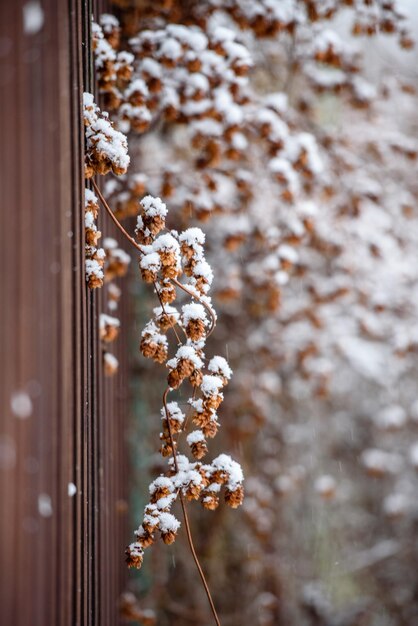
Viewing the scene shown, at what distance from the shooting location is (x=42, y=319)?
149 cm

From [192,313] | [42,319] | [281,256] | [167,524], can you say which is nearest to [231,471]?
[167,524]

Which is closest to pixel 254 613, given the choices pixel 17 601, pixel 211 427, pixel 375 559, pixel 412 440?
pixel 375 559

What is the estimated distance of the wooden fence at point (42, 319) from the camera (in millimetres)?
1349

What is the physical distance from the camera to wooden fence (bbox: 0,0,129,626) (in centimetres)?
135

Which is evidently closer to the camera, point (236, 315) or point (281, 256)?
point (281, 256)

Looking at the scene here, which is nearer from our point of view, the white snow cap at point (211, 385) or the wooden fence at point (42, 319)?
the wooden fence at point (42, 319)

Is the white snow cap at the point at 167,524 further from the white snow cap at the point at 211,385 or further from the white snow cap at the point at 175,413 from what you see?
the white snow cap at the point at 211,385

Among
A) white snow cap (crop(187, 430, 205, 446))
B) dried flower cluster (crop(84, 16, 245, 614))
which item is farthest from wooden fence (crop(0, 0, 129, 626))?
white snow cap (crop(187, 430, 205, 446))

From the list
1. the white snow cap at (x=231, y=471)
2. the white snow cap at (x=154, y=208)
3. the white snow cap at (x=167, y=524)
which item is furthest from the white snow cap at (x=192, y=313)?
the white snow cap at (x=167, y=524)

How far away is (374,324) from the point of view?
4992 mm

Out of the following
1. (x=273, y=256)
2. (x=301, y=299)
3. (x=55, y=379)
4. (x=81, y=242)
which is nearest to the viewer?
(x=55, y=379)

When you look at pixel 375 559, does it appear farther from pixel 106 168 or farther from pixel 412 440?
pixel 106 168

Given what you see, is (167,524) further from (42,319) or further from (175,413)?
(42,319)

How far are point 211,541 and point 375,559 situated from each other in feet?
5.37
